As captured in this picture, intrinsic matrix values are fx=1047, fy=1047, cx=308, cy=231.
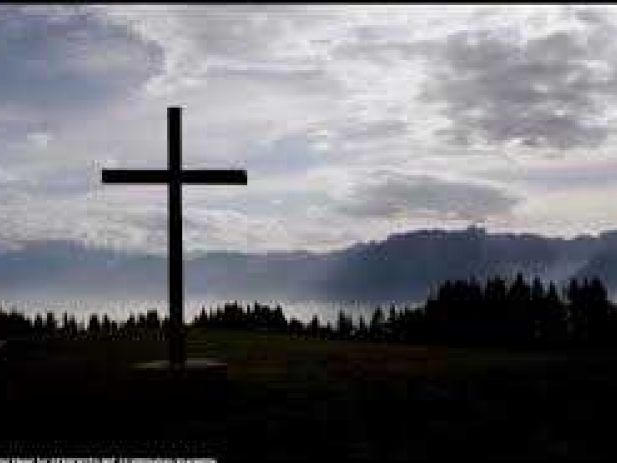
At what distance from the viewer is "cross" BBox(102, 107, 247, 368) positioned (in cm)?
1994

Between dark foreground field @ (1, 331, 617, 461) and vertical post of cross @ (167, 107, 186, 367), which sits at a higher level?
vertical post of cross @ (167, 107, 186, 367)

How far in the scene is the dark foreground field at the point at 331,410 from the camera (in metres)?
13.7

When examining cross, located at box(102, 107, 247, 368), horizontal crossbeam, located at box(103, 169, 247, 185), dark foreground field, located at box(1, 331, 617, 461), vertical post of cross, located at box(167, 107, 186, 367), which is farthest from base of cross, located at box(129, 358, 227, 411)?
horizontal crossbeam, located at box(103, 169, 247, 185)

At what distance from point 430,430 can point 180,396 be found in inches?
192

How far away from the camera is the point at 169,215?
2041 cm

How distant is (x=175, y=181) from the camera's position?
20453mm

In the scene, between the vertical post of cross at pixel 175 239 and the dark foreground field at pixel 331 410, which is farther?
the vertical post of cross at pixel 175 239

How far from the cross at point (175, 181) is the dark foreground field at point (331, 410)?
1.48m

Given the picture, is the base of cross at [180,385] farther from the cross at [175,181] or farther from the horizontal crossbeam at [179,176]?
the horizontal crossbeam at [179,176]

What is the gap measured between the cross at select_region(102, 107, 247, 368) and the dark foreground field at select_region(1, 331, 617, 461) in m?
1.48

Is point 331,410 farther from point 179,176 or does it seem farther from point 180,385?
point 179,176

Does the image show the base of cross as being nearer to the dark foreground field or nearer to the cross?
the dark foreground field

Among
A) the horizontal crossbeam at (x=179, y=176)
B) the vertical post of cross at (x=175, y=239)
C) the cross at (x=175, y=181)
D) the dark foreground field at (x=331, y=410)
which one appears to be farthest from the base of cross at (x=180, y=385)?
the horizontal crossbeam at (x=179, y=176)

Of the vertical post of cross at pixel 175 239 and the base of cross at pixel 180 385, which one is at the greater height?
the vertical post of cross at pixel 175 239
